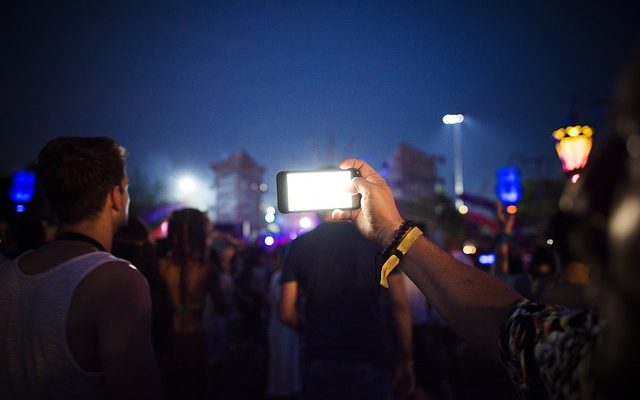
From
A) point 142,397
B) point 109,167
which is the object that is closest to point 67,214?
point 109,167

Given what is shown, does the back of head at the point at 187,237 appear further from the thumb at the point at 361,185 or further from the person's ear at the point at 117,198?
the thumb at the point at 361,185

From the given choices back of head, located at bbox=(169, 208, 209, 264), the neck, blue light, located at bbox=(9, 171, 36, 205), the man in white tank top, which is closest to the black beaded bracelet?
the man in white tank top

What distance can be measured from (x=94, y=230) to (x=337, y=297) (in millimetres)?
2044

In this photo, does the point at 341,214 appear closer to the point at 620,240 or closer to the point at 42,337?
the point at 42,337

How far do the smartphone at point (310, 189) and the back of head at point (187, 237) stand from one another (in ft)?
8.40

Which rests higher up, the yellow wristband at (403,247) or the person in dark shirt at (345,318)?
the yellow wristband at (403,247)

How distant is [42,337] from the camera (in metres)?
1.96

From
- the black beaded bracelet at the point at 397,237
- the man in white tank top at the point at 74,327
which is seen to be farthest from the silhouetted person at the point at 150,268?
the black beaded bracelet at the point at 397,237

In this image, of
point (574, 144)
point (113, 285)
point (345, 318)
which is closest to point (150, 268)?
point (345, 318)

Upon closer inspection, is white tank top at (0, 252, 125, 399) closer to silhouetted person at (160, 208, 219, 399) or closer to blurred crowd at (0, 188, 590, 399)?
blurred crowd at (0, 188, 590, 399)

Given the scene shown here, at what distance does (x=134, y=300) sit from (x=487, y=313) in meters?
1.53

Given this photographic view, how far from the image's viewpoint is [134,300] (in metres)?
2.11

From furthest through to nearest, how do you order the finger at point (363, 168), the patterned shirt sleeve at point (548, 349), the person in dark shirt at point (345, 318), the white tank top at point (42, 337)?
the person in dark shirt at point (345, 318) < the finger at point (363, 168) < the white tank top at point (42, 337) < the patterned shirt sleeve at point (548, 349)

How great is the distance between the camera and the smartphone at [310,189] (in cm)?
259
